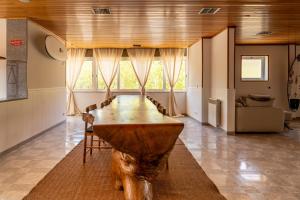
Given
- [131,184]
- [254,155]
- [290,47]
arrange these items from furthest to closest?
[290,47] < [254,155] < [131,184]

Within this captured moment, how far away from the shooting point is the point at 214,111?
7.01 m

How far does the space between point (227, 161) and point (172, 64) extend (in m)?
6.10

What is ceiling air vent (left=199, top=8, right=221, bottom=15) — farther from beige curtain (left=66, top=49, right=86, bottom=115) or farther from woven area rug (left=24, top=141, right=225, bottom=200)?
beige curtain (left=66, top=49, right=86, bottom=115)

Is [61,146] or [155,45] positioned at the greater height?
[155,45]

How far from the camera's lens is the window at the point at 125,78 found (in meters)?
10.1

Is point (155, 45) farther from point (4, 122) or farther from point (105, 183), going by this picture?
point (105, 183)

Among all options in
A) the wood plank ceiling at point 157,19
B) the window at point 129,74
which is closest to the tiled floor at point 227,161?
the wood plank ceiling at point 157,19

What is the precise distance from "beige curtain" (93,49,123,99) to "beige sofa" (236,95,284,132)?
4.87 m

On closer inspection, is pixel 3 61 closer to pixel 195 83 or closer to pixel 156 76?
pixel 195 83

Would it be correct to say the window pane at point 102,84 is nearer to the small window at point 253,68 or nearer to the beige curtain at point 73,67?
the beige curtain at point 73,67

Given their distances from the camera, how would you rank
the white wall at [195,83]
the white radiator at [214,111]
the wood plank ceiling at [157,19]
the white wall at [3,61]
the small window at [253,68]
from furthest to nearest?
the small window at [253,68] → the white wall at [195,83] → the white radiator at [214,111] → the white wall at [3,61] → the wood plank ceiling at [157,19]

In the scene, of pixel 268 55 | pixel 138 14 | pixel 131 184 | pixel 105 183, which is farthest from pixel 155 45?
pixel 131 184

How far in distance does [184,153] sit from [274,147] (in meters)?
1.69

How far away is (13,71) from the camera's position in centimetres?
537
